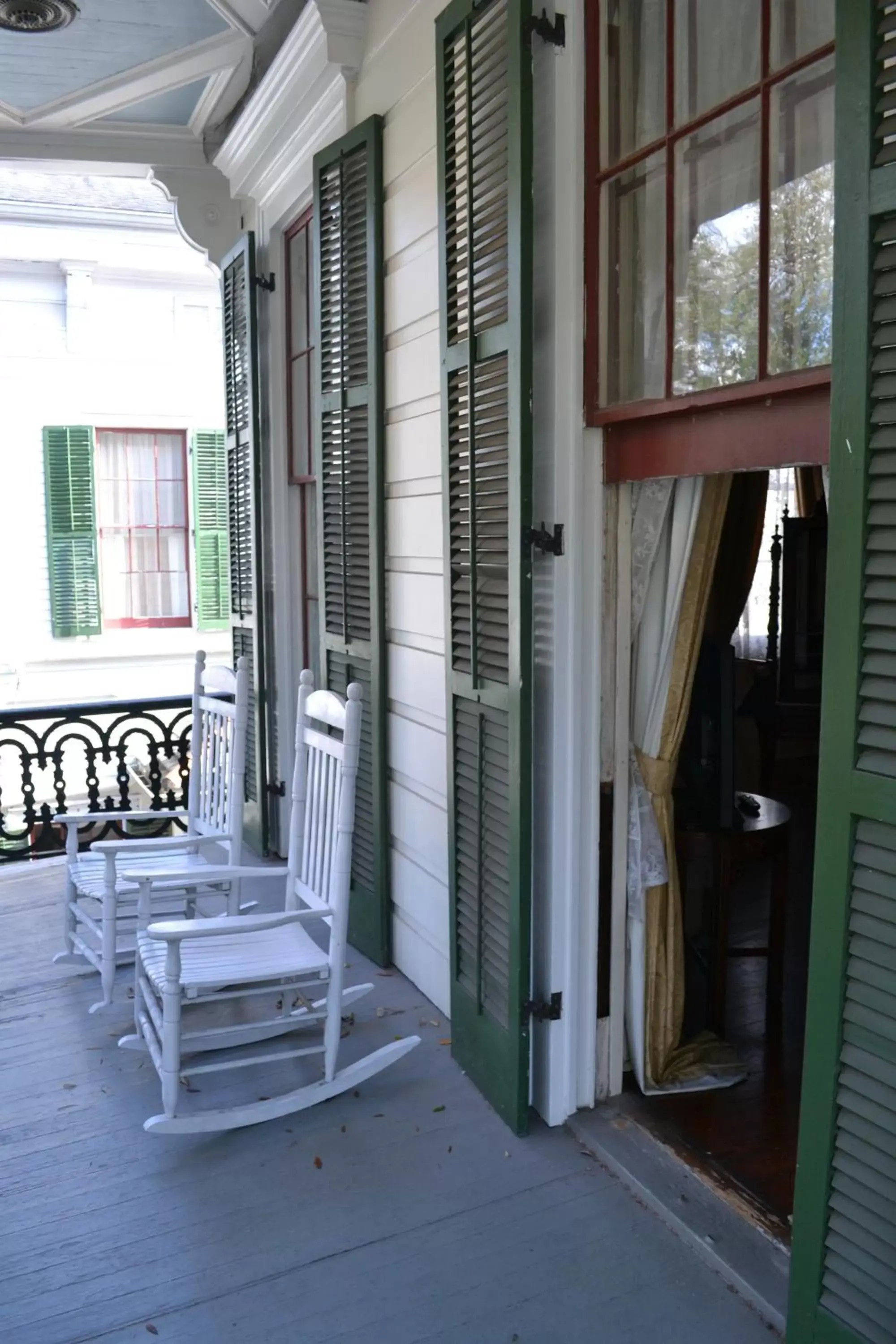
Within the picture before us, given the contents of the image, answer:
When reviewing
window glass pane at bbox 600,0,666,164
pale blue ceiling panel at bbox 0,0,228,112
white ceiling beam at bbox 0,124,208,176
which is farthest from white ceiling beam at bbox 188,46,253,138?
window glass pane at bbox 600,0,666,164

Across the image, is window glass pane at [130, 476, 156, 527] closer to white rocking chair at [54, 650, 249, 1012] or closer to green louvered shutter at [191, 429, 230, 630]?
green louvered shutter at [191, 429, 230, 630]

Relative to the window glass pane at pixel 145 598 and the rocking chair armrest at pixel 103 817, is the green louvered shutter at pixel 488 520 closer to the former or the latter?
the rocking chair armrest at pixel 103 817

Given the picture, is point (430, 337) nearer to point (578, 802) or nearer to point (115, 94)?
point (578, 802)

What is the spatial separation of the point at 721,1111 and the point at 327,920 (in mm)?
1242

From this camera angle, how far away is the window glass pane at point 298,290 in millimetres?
4645

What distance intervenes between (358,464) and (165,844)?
1.46 metres

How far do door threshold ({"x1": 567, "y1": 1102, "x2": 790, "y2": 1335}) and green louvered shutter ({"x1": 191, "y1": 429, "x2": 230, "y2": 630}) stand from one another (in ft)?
20.5

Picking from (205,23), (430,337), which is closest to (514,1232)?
(430,337)

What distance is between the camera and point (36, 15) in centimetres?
363

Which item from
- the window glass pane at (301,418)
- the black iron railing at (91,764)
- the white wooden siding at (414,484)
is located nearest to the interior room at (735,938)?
the white wooden siding at (414,484)

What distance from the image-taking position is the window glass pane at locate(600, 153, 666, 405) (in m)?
2.28

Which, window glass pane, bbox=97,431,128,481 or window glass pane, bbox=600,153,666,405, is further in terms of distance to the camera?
window glass pane, bbox=97,431,128,481

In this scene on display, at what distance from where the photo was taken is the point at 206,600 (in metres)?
8.36

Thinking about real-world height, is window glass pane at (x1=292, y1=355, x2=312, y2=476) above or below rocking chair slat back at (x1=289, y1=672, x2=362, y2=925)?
above
